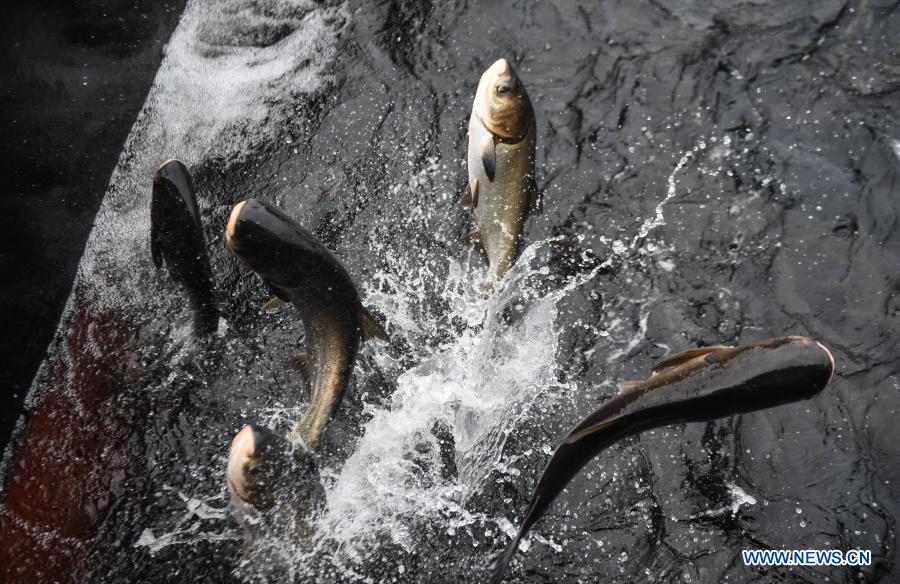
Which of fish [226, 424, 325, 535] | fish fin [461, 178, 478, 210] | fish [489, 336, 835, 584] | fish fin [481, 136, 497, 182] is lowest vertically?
fish [489, 336, 835, 584]

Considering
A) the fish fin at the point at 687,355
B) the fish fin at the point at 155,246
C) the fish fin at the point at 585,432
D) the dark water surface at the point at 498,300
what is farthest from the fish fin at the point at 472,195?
the fish fin at the point at 155,246

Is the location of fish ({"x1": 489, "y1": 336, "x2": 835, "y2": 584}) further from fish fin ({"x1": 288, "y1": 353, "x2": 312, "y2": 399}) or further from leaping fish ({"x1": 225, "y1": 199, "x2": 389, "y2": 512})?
fish fin ({"x1": 288, "y1": 353, "x2": 312, "y2": 399})

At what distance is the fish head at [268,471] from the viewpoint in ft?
10.3

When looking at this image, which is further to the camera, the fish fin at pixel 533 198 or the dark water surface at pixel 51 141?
the dark water surface at pixel 51 141

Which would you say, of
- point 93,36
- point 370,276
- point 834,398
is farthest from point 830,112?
point 93,36

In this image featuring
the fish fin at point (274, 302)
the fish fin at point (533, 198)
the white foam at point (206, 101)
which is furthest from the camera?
the white foam at point (206, 101)

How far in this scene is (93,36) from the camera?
16.4 feet

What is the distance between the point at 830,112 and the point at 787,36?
78 centimetres

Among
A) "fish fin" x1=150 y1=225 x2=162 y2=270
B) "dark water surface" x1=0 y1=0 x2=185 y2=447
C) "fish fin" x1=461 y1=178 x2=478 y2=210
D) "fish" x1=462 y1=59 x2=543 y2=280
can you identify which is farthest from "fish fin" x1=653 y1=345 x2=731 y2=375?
"dark water surface" x1=0 y1=0 x2=185 y2=447

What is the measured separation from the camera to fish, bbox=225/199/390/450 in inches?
126

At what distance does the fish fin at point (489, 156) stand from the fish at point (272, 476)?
1878 mm

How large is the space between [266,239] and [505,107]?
5.33ft

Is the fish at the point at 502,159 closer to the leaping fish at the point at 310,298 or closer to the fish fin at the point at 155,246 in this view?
the leaping fish at the point at 310,298

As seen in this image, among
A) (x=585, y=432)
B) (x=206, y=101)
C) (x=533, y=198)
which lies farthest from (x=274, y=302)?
(x=206, y=101)
